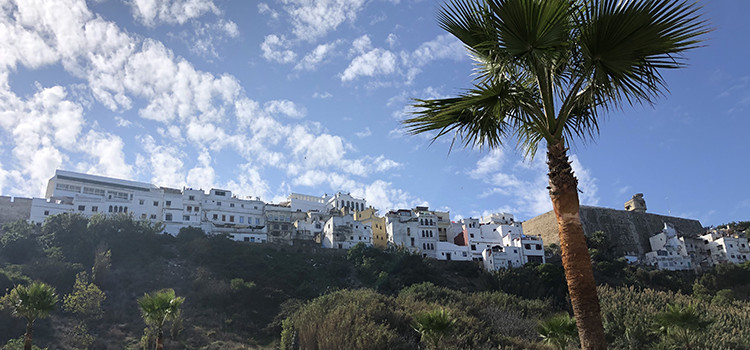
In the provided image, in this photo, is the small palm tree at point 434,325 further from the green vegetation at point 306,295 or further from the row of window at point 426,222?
the row of window at point 426,222

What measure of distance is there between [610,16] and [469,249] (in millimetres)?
67012

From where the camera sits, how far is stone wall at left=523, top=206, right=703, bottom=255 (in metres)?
86.4

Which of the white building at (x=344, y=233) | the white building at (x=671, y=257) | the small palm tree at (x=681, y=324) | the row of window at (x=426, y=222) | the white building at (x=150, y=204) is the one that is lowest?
the small palm tree at (x=681, y=324)

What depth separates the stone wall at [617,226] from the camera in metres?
86.4

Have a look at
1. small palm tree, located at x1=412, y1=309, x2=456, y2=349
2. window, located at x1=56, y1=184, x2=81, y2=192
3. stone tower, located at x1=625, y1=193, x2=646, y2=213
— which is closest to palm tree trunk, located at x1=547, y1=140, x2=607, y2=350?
small palm tree, located at x1=412, y1=309, x2=456, y2=349

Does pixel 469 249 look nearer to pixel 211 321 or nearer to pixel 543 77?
pixel 211 321

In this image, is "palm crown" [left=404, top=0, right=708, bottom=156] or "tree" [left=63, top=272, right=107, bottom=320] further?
"tree" [left=63, top=272, right=107, bottom=320]

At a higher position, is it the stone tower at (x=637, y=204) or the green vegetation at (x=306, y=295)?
the stone tower at (x=637, y=204)

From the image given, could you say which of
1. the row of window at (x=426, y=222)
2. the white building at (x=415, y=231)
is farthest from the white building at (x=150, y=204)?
the row of window at (x=426, y=222)

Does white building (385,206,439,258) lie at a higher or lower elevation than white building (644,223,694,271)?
higher

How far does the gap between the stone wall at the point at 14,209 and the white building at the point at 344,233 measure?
131 ft

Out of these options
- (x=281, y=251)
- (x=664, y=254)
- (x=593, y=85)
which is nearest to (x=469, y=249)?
(x=281, y=251)

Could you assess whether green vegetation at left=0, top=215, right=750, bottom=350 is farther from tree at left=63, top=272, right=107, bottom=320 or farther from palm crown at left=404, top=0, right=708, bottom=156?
palm crown at left=404, top=0, right=708, bottom=156

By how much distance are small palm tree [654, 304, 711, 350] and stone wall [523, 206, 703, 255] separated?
203ft
